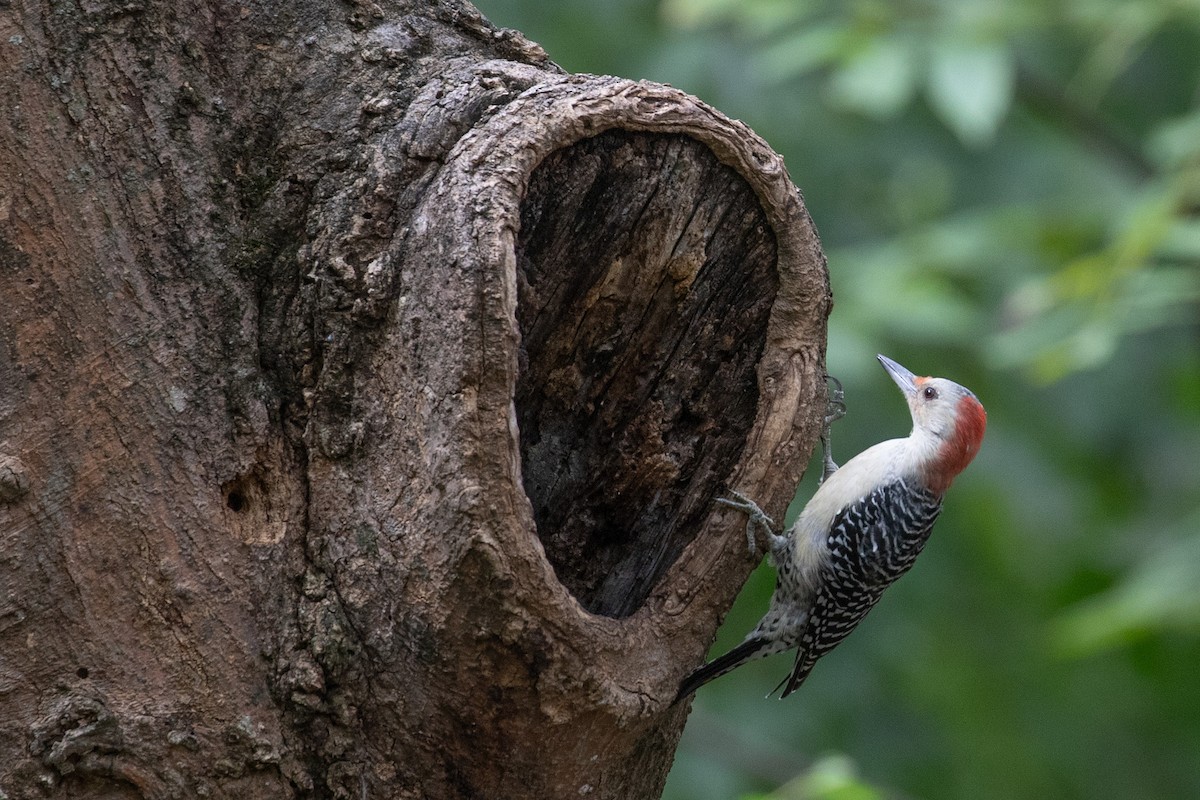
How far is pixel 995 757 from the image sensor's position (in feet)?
24.7

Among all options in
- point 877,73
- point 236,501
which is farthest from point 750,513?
point 877,73

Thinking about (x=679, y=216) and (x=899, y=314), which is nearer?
(x=679, y=216)

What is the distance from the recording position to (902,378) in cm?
564

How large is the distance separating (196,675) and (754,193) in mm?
1751

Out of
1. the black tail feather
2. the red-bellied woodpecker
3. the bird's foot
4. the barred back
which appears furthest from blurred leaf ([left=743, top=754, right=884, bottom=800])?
the bird's foot

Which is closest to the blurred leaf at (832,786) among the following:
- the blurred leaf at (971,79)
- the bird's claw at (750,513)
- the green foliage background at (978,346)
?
the bird's claw at (750,513)

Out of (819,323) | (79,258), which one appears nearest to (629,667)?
(819,323)

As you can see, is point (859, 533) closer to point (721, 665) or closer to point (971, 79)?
point (721, 665)

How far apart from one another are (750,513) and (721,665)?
3.46 ft

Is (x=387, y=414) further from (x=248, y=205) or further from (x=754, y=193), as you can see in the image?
(x=754, y=193)

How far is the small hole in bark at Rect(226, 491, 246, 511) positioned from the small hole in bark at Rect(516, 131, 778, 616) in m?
0.69

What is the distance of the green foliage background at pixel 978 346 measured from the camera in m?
5.57

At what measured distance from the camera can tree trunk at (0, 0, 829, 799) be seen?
266 centimetres

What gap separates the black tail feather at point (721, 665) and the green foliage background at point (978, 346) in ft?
4.31
